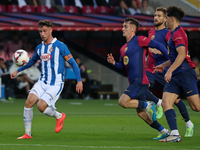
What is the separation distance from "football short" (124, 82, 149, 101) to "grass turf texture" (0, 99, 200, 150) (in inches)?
25.6

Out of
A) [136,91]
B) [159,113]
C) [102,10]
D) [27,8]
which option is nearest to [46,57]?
[136,91]

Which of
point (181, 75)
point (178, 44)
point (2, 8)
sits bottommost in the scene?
point (181, 75)

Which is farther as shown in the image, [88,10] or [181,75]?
[88,10]

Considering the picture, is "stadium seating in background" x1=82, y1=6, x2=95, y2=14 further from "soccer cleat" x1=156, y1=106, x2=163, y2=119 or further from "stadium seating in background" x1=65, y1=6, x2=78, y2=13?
"soccer cleat" x1=156, y1=106, x2=163, y2=119

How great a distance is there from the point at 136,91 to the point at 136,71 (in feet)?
1.03

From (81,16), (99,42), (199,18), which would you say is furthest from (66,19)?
(199,18)

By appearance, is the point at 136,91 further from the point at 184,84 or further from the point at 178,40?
the point at 178,40

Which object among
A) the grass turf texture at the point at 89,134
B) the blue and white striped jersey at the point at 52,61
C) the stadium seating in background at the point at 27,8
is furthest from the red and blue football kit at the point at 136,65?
the stadium seating in background at the point at 27,8

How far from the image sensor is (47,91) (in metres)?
6.78

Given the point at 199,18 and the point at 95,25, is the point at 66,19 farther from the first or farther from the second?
the point at 199,18

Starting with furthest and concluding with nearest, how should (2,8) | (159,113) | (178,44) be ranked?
(2,8)
(159,113)
(178,44)

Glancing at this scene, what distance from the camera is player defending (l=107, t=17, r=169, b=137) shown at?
655 centimetres

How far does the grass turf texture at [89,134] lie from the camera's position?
580 centimetres

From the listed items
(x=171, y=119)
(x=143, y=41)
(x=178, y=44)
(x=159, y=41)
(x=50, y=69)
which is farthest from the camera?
(x=159, y=41)
